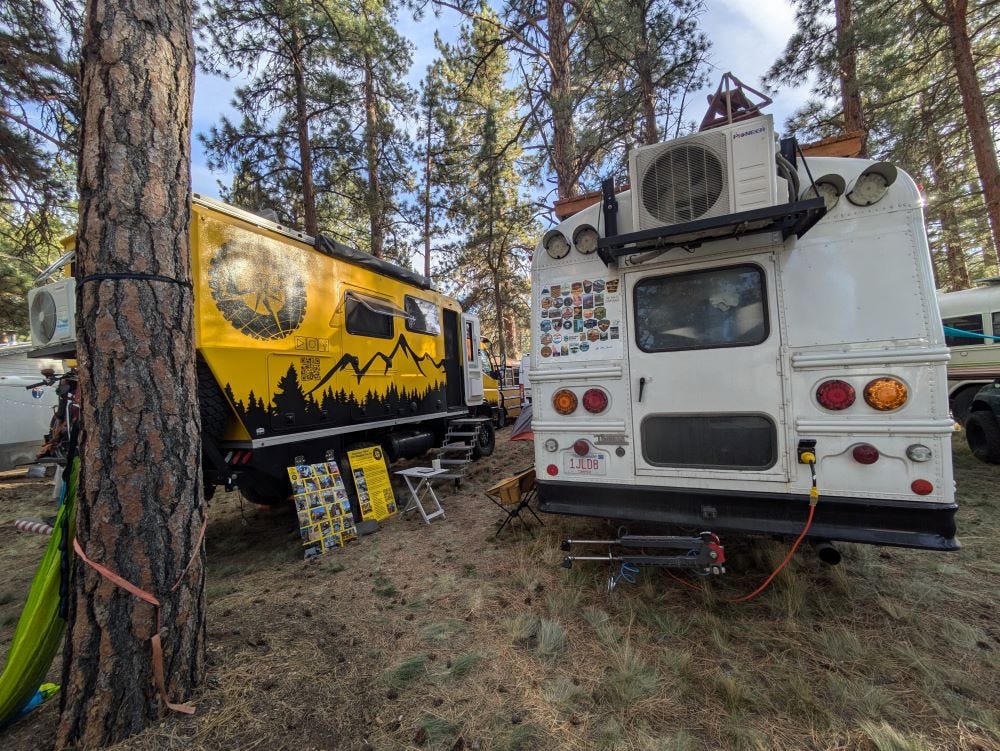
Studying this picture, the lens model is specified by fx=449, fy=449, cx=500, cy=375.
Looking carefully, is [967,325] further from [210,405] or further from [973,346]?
[210,405]

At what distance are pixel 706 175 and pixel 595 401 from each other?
4.96 ft

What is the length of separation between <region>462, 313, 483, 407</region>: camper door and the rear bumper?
519cm

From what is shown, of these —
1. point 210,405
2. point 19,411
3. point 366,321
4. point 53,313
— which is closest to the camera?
point 210,405

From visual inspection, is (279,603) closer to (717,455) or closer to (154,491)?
(154,491)

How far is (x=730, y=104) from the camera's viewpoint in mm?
3199

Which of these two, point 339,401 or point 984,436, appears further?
point 984,436

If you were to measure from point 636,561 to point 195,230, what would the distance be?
13.2 ft

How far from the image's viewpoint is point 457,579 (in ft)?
11.6

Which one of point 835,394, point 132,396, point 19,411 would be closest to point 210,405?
point 132,396

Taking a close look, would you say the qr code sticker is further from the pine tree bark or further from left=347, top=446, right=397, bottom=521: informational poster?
the pine tree bark

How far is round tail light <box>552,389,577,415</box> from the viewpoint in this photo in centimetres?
315

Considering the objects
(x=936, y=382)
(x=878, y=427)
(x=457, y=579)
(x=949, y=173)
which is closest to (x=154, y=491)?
(x=457, y=579)

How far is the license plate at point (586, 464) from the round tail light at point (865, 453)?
4.43 ft

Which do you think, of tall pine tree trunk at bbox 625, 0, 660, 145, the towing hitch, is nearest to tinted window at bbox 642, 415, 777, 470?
the towing hitch
